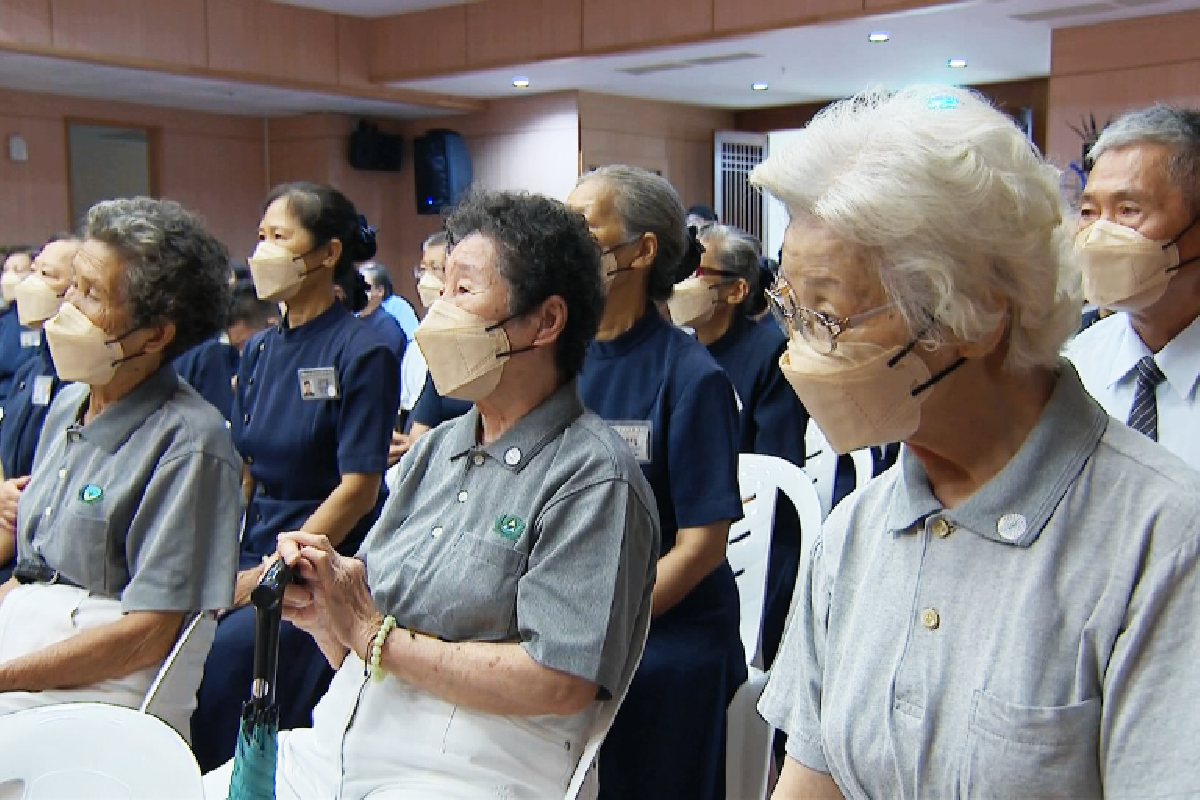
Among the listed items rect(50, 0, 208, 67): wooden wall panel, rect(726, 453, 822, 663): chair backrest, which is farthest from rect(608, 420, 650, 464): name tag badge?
rect(50, 0, 208, 67): wooden wall panel

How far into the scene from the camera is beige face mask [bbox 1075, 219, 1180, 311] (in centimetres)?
202

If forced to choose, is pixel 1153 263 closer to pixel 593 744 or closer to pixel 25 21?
pixel 593 744

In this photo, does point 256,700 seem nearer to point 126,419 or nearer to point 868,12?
point 126,419

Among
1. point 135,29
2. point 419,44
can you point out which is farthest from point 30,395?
point 419,44

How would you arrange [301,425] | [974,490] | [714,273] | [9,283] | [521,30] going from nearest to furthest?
[974,490] → [301,425] → [714,273] → [9,283] → [521,30]

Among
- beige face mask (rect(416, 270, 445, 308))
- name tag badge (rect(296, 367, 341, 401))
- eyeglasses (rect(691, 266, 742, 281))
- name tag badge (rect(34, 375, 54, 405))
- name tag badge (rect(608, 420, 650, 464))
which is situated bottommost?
name tag badge (rect(34, 375, 54, 405))

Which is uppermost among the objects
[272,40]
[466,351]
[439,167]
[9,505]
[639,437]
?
[272,40]

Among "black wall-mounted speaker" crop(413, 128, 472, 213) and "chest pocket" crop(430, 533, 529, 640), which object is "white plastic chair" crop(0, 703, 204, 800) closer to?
"chest pocket" crop(430, 533, 529, 640)

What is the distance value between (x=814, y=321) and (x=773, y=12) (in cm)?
649

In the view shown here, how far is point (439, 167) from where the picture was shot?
10617mm

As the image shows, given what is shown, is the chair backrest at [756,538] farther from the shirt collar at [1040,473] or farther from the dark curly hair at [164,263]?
the shirt collar at [1040,473]

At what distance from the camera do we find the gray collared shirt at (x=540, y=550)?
5.55 feet

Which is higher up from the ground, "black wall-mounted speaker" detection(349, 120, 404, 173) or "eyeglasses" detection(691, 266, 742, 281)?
"black wall-mounted speaker" detection(349, 120, 404, 173)

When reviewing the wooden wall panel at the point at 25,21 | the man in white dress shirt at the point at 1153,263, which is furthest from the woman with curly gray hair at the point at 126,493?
the wooden wall panel at the point at 25,21
